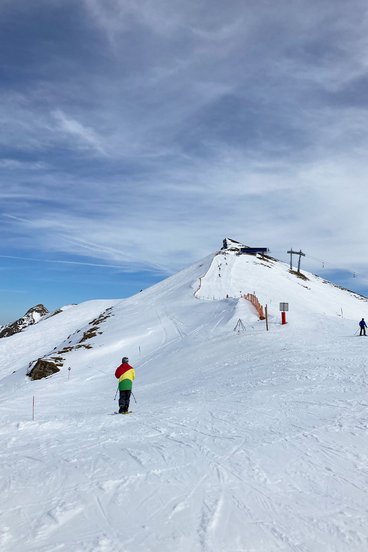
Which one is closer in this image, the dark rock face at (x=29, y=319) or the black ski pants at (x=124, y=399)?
the black ski pants at (x=124, y=399)

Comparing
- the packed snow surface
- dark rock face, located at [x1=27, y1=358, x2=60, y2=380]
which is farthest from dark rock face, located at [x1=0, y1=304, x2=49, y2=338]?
the packed snow surface

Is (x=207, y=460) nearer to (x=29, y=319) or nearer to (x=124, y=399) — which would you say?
(x=124, y=399)

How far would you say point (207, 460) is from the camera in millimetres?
7293

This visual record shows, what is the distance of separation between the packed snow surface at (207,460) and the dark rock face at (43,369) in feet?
23.6

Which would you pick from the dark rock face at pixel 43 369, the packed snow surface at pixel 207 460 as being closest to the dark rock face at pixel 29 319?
the dark rock face at pixel 43 369

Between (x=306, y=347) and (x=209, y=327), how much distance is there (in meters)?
13.3

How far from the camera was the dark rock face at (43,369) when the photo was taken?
29.2m

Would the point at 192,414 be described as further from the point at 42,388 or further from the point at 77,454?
the point at 42,388

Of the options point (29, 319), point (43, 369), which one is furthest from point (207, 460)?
point (29, 319)

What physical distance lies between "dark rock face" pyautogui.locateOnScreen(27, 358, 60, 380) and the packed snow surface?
7.19 meters

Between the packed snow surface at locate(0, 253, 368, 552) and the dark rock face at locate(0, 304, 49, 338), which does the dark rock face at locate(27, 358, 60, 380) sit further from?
the dark rock face at locate(0, 304, 49, 338)

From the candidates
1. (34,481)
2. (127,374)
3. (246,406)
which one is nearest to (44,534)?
(34,481)

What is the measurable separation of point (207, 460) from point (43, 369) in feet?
81.6

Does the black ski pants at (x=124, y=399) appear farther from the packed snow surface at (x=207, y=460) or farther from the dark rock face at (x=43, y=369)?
the dark rock face at (x=43, y=369)
